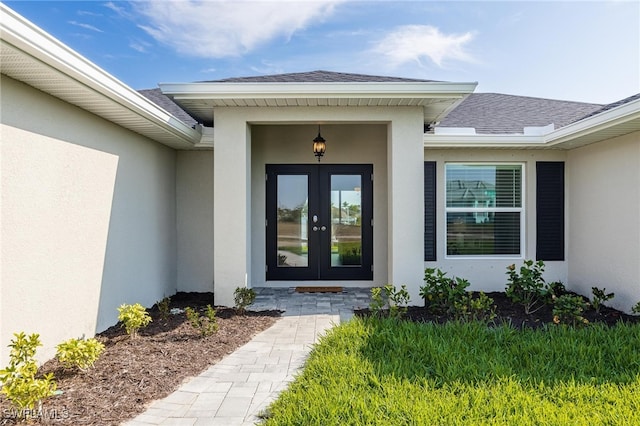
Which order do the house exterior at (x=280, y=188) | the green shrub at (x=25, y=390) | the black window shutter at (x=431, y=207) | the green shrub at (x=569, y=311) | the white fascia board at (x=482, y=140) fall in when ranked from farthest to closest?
the black window shutter at (x=431, y=207)
the white fascia board at (x=482, y=140)
the green shrub at (x=569, y=311)
the house exterior at (x=280, y=188)
the green shrub at (x=25, y=390)

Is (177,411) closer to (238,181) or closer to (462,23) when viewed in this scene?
(238,181)

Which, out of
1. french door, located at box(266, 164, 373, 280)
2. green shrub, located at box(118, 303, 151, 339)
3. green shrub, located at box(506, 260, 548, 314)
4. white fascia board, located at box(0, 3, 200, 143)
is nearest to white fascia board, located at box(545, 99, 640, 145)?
green shrub, located at box(506, 260, 548, 314)

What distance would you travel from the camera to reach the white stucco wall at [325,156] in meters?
7.80

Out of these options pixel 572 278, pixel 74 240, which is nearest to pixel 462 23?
pixel 572 278

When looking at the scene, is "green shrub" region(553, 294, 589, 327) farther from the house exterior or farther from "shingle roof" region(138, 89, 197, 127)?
"shingle roof" region(138, 89, 197, 127)

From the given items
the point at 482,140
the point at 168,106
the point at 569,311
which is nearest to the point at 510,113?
the point at 482,140

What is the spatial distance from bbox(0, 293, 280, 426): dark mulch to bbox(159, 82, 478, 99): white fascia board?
125 inches

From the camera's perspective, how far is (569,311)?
16.9 feet

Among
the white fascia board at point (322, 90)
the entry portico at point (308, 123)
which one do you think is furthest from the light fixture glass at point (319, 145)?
the white fascia board at point (322, 90)

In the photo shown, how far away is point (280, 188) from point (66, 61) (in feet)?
15.9

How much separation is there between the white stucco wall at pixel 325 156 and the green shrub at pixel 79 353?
4272mm

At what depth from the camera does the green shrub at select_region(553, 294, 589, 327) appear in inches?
200

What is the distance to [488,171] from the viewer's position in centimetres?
754

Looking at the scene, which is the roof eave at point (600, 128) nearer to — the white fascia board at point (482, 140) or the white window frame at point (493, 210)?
the white fascia board at point (482, 140)
